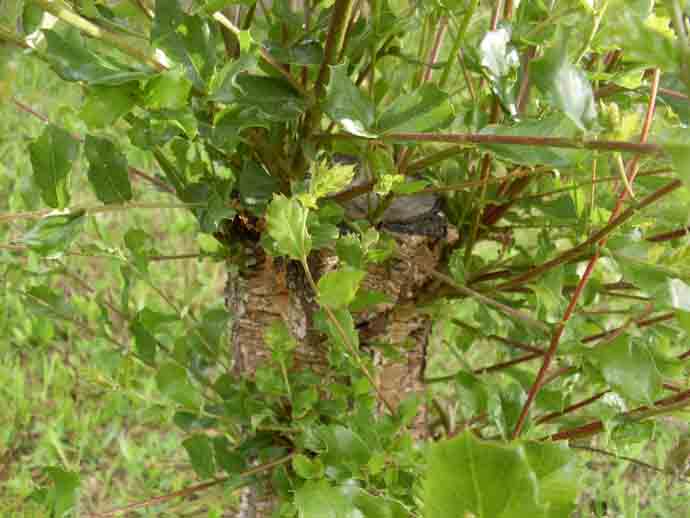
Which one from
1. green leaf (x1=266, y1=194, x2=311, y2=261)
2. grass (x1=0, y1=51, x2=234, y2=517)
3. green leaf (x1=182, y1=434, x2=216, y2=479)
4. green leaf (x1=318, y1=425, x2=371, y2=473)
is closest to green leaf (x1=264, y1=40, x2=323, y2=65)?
green leaf (x1=266, y1=194, x2=311, y2=261)

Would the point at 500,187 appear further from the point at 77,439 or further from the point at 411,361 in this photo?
the point at 77,439

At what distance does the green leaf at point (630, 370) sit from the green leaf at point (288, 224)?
190mm

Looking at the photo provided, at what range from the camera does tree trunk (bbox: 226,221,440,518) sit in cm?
61

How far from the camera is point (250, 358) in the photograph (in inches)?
27.0

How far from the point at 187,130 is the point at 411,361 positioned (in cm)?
43

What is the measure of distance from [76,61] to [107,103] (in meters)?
0.03

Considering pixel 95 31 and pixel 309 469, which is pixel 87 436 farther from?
pixel 95 31

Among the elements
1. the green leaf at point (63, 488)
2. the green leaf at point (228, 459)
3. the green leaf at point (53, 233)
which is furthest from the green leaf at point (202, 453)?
the green leaf at point (53, 233)

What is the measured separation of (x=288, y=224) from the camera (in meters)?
0.38

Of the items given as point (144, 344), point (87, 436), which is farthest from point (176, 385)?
point (87, 436)


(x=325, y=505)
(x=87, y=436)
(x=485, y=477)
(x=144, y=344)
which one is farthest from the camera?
(x=87, y=436)

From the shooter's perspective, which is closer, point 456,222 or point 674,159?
point 674,159

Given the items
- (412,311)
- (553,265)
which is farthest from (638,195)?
(412,311)

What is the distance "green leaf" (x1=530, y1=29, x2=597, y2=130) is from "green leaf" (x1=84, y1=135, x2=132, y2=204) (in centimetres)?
31
